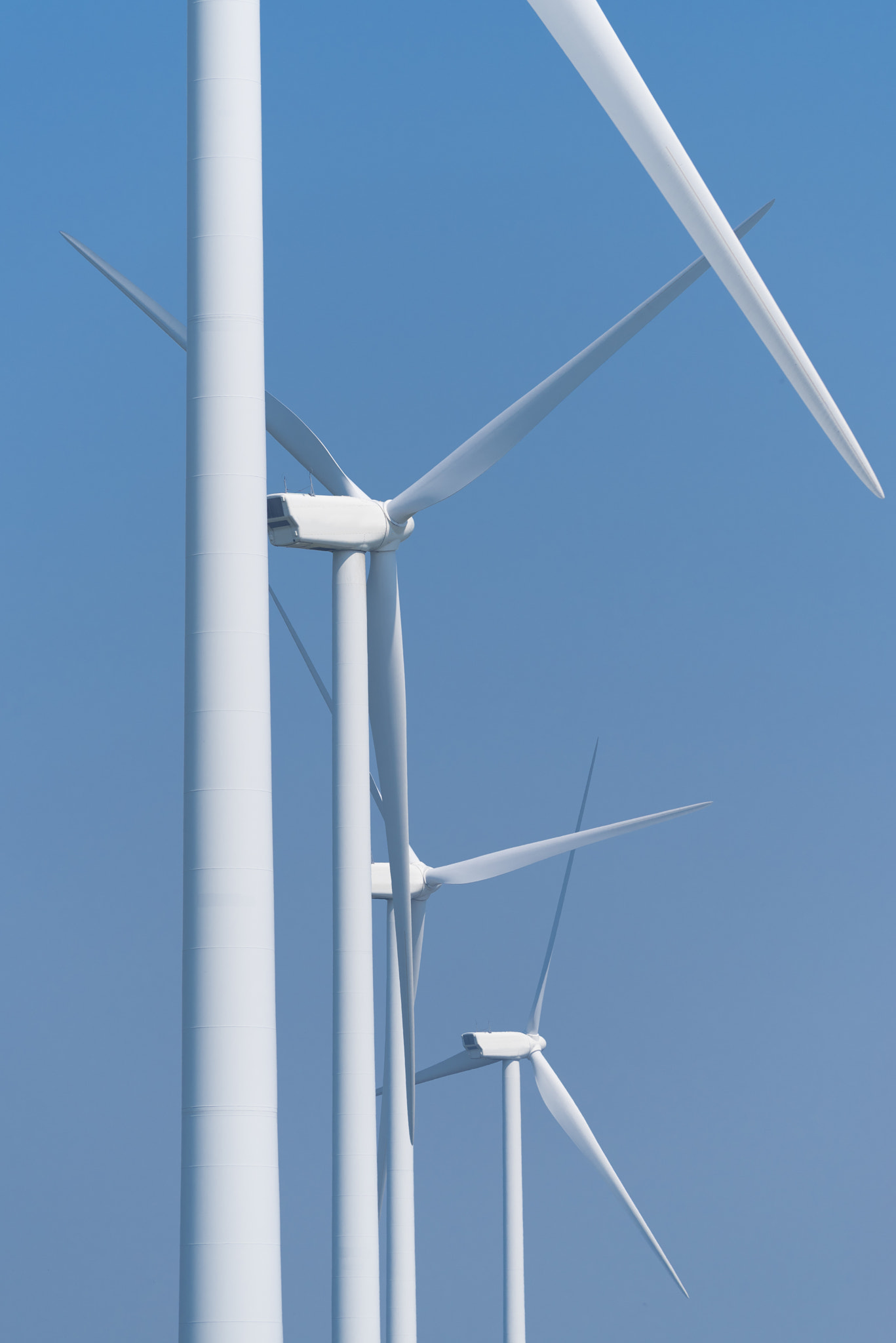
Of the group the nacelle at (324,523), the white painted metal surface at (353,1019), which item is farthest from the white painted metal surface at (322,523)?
the white painted metal surface at (353,1019)

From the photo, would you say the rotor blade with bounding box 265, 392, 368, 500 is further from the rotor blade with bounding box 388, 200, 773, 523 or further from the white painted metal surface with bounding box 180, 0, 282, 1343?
the white painted metal surface with bounding box 180, 0, 282, 1343

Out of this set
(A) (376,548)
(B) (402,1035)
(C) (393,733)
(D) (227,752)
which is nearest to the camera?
(D) (227,752)

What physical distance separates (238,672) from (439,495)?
19.6m

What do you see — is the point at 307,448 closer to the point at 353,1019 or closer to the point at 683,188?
the point at 353,1019

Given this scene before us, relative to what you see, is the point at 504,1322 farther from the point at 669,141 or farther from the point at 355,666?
the point at 669,141

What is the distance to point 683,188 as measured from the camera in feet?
50.6

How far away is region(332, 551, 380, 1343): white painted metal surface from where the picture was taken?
33188 millimetres

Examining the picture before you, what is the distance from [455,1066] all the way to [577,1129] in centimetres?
1038

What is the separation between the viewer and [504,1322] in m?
65.1

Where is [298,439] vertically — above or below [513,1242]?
above

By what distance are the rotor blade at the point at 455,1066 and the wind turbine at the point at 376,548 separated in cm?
3295

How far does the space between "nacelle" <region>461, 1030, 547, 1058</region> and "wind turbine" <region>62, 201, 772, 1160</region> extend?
31.9 meters

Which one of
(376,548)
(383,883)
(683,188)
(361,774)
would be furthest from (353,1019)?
(383,883)

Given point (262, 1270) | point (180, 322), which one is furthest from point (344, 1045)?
point (262, 1270)
